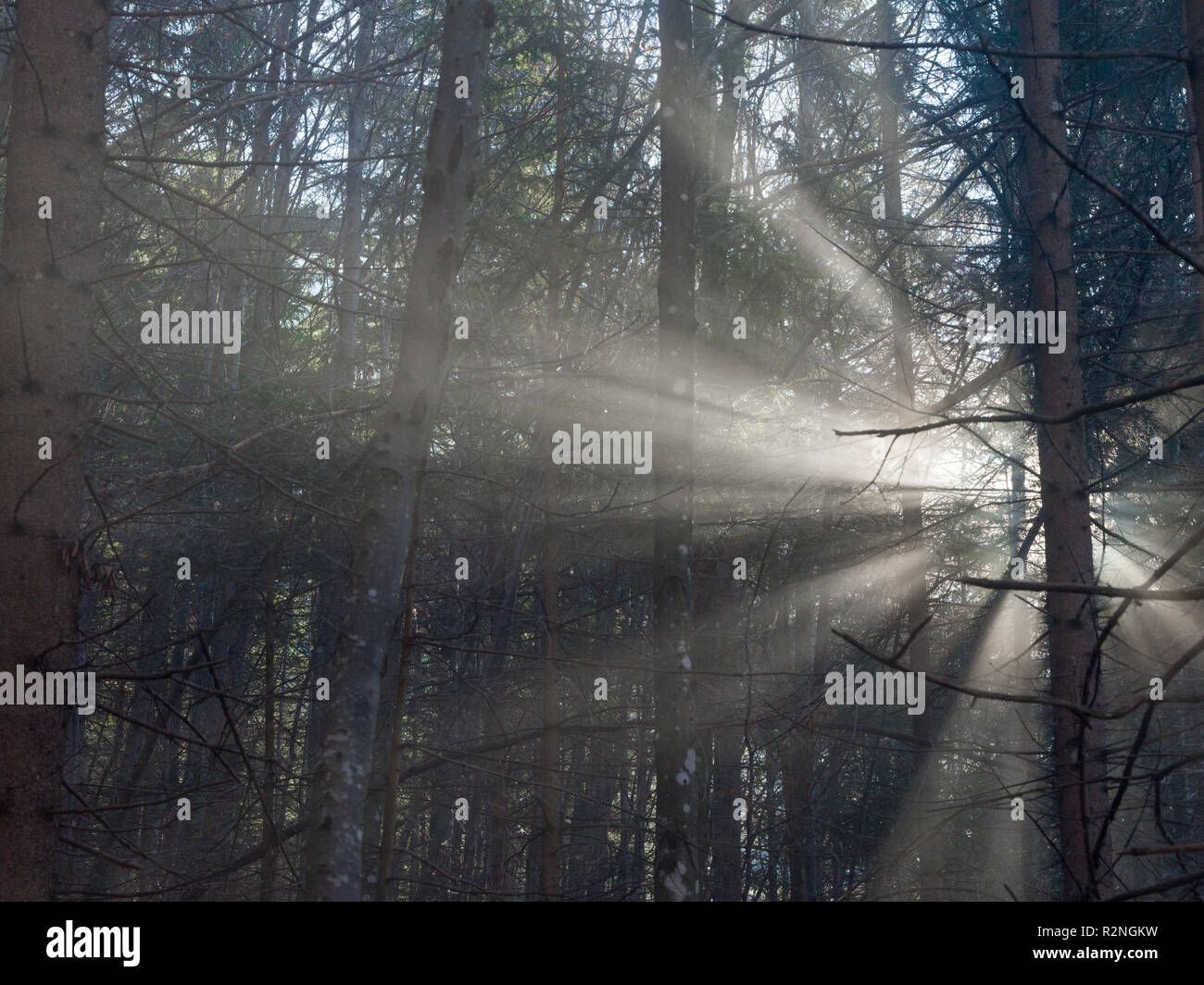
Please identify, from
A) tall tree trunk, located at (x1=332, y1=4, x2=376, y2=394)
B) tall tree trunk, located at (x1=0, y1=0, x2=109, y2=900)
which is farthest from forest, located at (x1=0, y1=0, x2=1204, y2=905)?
tall tree trunk, located at (x1=332, y1=4, x2=376, y2=394)

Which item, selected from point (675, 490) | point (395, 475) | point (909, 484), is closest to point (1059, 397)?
point (675, 490)

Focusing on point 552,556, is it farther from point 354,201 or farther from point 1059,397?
point 354,201

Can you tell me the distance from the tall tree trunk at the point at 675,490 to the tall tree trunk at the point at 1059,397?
307 cm

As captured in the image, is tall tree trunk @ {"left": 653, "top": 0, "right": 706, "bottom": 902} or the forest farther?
tall tree trunk @ {"left": 653, "top": 0, "right": 706, "bottom": 902}

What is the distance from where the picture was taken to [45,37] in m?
5.03

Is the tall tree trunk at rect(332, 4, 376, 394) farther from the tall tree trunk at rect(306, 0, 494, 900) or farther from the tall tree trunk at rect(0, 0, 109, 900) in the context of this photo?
the tall tree trunk at rect(0, 0, 109, 900)

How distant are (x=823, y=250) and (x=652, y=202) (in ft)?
6.93

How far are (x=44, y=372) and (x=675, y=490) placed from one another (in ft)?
17.3

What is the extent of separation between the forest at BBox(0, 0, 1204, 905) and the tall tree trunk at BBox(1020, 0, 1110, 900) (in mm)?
52

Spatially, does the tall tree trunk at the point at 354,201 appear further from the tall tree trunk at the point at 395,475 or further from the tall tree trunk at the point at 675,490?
the tall tree trunk at the point at 395,475

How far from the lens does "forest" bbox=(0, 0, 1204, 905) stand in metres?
5.16

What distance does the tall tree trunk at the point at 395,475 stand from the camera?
4938 millimetres

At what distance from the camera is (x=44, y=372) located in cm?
485
